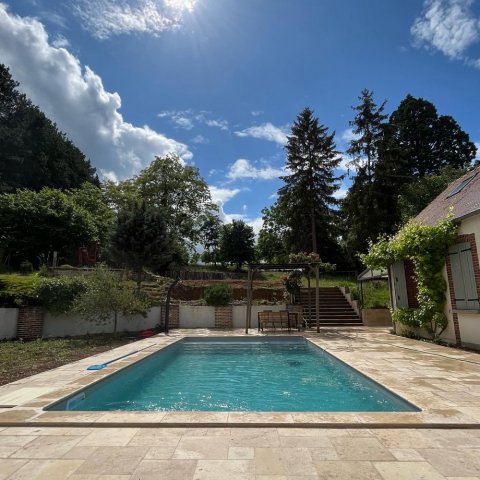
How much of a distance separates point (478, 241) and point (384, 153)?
2255 cm

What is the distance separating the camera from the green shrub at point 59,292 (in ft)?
40.8

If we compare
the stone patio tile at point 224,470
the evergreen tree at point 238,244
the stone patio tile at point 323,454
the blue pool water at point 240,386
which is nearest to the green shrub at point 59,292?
the blue pool water at point 240,386

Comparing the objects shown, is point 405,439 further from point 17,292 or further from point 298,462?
point 17,292

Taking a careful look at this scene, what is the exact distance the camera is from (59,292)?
12.5 metres

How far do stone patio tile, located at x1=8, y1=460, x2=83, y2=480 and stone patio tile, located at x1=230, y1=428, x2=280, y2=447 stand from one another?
55.5 inches

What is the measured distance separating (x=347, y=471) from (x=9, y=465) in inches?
110

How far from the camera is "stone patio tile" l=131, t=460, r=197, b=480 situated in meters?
2.74

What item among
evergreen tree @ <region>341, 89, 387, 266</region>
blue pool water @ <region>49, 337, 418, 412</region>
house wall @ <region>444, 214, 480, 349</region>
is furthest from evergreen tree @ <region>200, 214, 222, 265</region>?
house wall @ <region>444, 214, 480, 349</region>

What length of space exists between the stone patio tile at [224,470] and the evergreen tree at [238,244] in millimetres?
35914

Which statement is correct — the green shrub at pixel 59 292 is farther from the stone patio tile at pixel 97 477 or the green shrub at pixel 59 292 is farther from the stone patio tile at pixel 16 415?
the stone patio tile at pixel 97 477

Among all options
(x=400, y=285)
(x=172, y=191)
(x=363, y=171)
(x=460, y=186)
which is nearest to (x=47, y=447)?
(x=400, y=285)

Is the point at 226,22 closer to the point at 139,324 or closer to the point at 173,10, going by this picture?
the point at 173,10

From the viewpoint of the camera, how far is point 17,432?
3799mm

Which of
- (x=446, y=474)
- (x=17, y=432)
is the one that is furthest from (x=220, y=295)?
(x=446, y=474)
